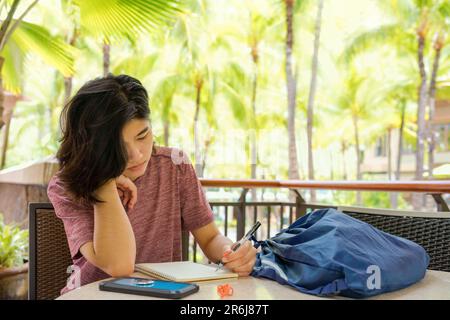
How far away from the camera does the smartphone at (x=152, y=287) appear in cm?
86

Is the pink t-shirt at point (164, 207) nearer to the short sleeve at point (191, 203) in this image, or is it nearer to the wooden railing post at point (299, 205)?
the short sleeve at point (191, 203)

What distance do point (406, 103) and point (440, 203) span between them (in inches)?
954

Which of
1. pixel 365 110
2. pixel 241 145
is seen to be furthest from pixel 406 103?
pixel 241 145

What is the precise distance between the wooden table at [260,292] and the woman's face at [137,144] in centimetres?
36

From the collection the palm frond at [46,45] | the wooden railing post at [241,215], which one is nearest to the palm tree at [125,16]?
the palm frond at [46,45]

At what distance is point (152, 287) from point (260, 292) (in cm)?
20

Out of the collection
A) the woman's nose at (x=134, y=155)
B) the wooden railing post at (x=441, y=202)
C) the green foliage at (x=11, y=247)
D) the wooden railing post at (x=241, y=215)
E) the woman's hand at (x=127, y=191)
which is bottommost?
the green foliage at (x=11, y=247)

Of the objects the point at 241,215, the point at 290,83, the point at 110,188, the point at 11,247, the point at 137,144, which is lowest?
the point at 11,247

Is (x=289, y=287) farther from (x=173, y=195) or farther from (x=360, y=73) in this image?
(x=360, y=73)

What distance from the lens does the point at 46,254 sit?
146 cm

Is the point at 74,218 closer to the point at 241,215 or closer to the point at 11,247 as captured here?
the point at 241,215

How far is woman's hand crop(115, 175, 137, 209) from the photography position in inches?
50.1

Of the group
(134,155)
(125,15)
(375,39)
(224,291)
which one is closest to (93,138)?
(134,155)
